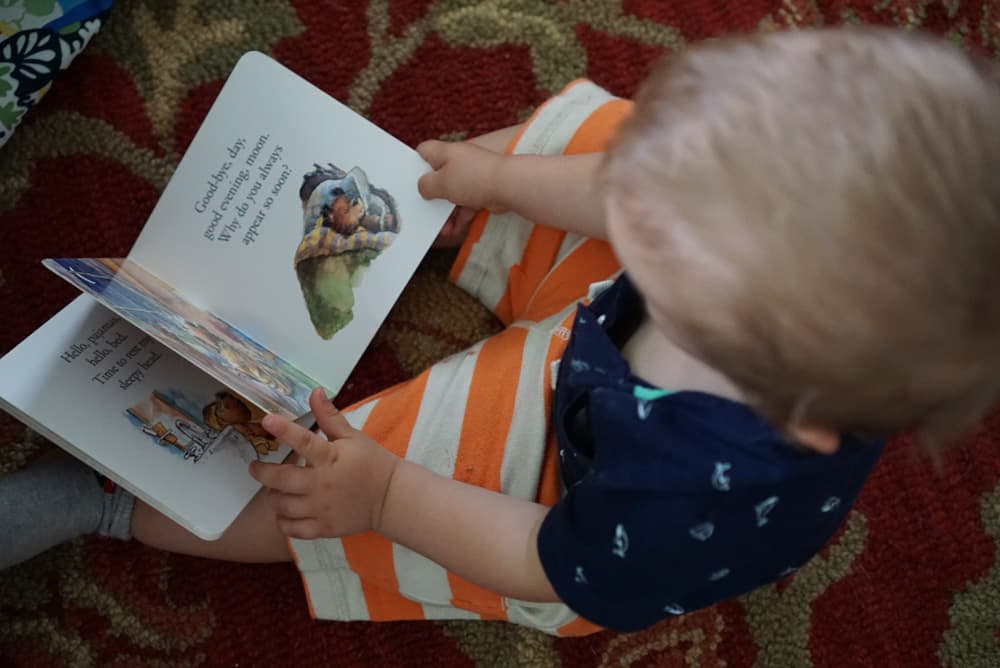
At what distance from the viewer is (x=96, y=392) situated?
63 centimetres

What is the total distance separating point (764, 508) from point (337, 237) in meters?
0.39

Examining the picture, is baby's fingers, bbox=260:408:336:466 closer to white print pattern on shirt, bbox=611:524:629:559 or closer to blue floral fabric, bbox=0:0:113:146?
white print pattern on shirt, bbox=611:524:629:559

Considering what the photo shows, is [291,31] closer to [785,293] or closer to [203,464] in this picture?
[203,464]

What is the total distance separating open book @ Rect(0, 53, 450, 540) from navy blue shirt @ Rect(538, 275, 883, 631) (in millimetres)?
223

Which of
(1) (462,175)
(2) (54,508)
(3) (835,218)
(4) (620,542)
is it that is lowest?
(2) (54,508)

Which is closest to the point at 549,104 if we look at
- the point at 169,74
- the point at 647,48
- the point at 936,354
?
the point at 647,48

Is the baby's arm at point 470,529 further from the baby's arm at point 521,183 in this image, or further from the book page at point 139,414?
the baby's arm at point 521,183

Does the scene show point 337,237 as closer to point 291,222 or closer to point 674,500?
point 291,222

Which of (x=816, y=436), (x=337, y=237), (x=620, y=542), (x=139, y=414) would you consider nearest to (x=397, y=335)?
(x=337, y=237)

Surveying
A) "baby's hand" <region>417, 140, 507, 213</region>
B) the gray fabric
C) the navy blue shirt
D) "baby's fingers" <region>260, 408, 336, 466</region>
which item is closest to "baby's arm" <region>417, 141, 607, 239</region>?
"baby's hand" <region>417, 140, 507, 213</region>

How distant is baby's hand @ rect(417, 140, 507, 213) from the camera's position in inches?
27.6

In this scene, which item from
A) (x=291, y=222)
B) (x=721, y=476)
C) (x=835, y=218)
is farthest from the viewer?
Result: (x=291, y=222)

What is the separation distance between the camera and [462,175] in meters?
0.70

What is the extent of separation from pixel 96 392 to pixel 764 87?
0.51 metres
